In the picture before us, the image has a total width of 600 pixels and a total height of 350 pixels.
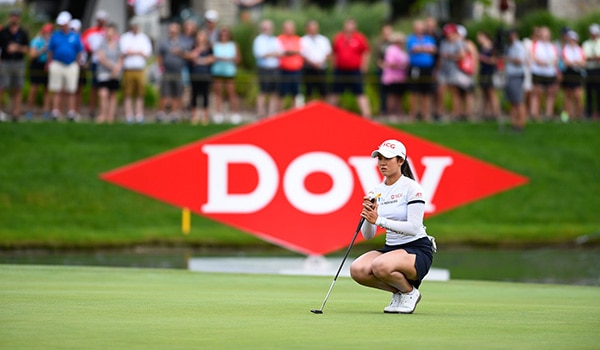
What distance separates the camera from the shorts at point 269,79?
2833 cm

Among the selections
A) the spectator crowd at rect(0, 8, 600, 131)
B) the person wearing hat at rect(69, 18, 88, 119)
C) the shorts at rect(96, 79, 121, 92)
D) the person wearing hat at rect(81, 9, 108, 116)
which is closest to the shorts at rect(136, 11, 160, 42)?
the spectator crowd at rect(0, 8, 600, 131)

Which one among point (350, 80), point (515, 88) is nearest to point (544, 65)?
point (515, 88)

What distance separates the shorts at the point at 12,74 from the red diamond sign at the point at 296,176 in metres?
8.11

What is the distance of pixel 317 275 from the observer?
59.8 ft

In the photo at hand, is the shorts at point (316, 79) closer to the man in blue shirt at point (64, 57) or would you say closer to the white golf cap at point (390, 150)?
the man in blue shirt at point (64, 57)

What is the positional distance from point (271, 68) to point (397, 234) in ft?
57.7

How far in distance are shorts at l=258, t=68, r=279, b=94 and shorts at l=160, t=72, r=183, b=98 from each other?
5.51 ft

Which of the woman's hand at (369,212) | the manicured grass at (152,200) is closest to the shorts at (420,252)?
the woman's hand at (369,212)

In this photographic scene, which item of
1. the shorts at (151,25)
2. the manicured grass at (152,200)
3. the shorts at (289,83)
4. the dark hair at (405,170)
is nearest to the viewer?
the dark hair at (405,170)

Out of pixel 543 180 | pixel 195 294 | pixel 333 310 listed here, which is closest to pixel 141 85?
pixel 543 180

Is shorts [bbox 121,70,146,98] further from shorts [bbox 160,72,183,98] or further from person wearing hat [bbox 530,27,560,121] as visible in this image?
person wearing hat [bbox 530,27,560,121]

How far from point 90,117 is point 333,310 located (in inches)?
733

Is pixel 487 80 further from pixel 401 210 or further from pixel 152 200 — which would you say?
pixel 401 210

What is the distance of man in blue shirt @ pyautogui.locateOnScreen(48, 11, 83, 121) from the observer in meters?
26.4
